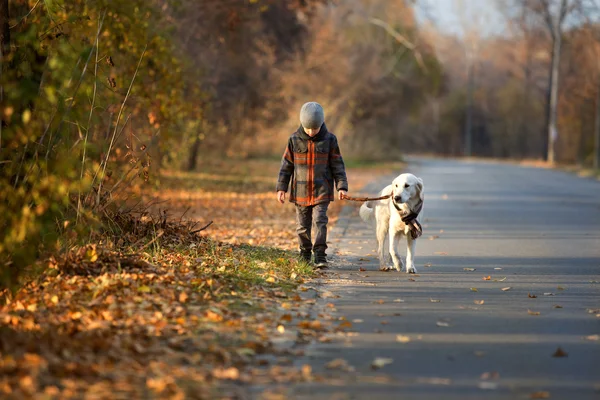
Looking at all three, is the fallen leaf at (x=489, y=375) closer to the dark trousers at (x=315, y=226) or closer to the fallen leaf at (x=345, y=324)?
the fallen leaf at (x=345, y=324)

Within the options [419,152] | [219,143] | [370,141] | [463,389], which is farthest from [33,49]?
[419,152]

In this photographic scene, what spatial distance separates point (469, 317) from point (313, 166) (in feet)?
11.0

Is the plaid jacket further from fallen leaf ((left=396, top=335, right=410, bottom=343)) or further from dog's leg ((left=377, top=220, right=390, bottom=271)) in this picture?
fallen leaf ((left=396, top=335, right=410, bottom=343))

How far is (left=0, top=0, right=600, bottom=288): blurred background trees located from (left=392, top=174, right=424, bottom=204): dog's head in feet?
9.30

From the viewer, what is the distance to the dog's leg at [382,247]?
1120 centimetres

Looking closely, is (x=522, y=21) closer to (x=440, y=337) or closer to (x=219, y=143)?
(x=219, y=143)

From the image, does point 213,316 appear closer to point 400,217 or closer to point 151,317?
point 151,317

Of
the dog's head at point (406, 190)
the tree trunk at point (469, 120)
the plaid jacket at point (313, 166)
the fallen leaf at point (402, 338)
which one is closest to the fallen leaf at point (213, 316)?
the fallen leaf at point (402, 338)

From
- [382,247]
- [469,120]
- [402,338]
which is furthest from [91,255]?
[469,120]

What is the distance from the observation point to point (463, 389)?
5.92m

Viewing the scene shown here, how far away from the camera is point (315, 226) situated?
1116cm

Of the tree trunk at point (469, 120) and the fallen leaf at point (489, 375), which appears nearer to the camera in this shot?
the fallen leaf at point (489, 375)

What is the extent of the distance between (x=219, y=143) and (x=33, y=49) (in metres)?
26.0

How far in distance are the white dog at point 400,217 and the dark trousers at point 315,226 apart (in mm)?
648
